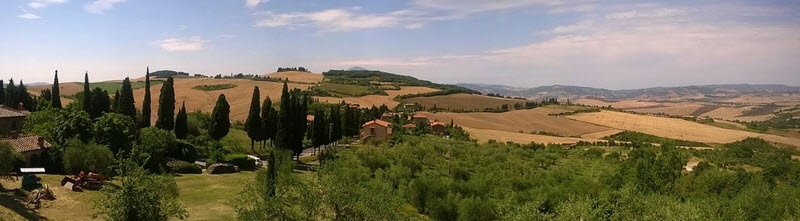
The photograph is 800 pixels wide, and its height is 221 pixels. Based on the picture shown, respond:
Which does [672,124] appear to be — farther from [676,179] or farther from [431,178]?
[431,178]

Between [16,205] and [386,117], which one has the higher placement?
[386,117]

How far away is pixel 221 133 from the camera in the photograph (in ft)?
201

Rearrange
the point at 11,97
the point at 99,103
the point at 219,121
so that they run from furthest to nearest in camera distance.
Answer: the point at 11,97 → the point at 219,121 → the point at 99,103

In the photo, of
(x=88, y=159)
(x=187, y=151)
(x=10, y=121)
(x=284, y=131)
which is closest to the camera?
(x=88, y=159)

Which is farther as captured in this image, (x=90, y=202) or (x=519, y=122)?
(x=519, y=122)

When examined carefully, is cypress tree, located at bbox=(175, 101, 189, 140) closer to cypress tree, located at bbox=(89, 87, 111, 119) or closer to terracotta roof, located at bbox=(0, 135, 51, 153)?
cypress tree, located at bbox=(89, 87, 111, 119)

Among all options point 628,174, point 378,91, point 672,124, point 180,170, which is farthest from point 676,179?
point 378,91

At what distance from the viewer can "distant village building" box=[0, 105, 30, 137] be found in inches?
2125

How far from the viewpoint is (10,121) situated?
Result: 5512 cm

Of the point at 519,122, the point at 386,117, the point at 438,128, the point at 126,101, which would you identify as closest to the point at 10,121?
the point at 126,101

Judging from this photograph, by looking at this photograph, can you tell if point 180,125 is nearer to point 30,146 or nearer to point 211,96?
point 30,146

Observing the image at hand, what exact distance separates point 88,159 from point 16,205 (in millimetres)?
11030

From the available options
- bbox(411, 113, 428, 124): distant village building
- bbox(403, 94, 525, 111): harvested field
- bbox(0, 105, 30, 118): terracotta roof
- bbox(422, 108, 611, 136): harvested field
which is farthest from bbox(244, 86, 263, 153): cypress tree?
bbox(403, 94, 525, 111): harvested field

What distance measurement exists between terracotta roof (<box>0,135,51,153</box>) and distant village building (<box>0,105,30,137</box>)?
47.6ft
